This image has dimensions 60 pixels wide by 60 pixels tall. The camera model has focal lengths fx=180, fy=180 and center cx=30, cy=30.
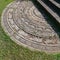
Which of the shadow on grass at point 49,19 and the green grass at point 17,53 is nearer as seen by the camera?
the green grass at point 17,53

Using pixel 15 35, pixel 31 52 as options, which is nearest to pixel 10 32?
pixel 15 35

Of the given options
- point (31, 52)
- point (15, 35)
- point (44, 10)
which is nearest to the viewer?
point (31, 52)

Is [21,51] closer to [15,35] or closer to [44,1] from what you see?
[15,35]

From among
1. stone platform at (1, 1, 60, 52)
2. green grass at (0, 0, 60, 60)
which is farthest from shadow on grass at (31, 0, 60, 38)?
green grass at (0, 0, 60, 60)

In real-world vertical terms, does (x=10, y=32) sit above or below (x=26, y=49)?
above

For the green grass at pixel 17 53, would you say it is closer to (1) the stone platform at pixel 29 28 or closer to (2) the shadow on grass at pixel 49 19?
(1) the stone platform at pixel 29 28

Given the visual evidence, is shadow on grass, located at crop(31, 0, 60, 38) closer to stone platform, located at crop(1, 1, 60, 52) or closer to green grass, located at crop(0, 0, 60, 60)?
stone platform, located at crop(1, 1, 60, 52)

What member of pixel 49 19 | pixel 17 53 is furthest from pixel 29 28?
pixel 17 53

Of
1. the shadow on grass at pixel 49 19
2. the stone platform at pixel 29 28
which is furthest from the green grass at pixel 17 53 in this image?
the shadow on grass at pixel 49 19

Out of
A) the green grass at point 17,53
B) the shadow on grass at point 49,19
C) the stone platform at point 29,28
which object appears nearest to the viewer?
the green grass at point 17,53
